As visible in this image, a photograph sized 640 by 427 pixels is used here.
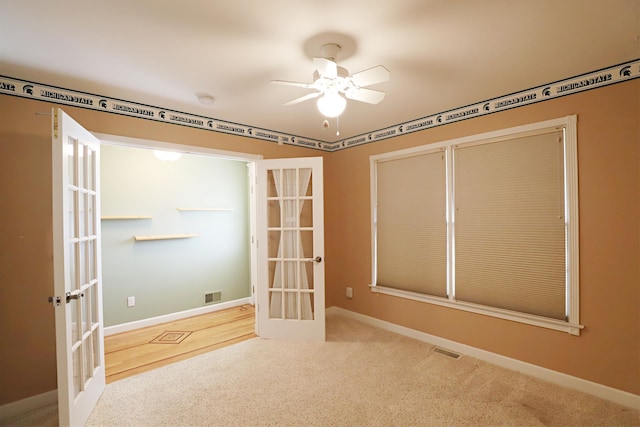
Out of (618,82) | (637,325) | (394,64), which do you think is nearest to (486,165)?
(618,82)

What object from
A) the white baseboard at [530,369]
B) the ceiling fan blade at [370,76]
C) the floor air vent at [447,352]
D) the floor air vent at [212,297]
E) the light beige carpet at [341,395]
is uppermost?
the ceiling fan blade at [370,76]

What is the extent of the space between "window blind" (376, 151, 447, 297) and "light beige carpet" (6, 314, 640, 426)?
818mm

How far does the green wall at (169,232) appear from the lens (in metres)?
3.54

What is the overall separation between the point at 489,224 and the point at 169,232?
394 centimetres

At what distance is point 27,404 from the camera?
2115mm

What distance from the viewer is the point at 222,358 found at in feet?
9.25

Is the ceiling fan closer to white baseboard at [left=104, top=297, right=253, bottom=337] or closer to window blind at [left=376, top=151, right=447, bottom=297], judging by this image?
window blind at [left=376, top=151, right=447, bottom=297]

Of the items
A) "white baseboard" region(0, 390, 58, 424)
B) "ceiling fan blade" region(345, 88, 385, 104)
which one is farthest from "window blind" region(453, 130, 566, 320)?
"white baseboard" region(0, 390, 58, 424)

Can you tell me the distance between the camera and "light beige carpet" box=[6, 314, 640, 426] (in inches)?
76.5

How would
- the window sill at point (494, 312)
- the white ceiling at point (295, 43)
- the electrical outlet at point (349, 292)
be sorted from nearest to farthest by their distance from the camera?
1. the white ceiling at point (295, 43)
2. the window sill at point (494, 312)
3. the electrical outlet at point (349, 292)

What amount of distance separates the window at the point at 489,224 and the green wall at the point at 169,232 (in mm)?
2383

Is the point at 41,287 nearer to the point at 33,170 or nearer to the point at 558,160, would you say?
the point at 33,170

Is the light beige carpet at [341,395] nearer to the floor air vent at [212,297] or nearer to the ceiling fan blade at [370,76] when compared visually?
the floor air vent at [212,297]

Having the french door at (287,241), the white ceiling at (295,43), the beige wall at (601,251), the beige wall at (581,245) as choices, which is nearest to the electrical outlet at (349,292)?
the french door at (287,241)
